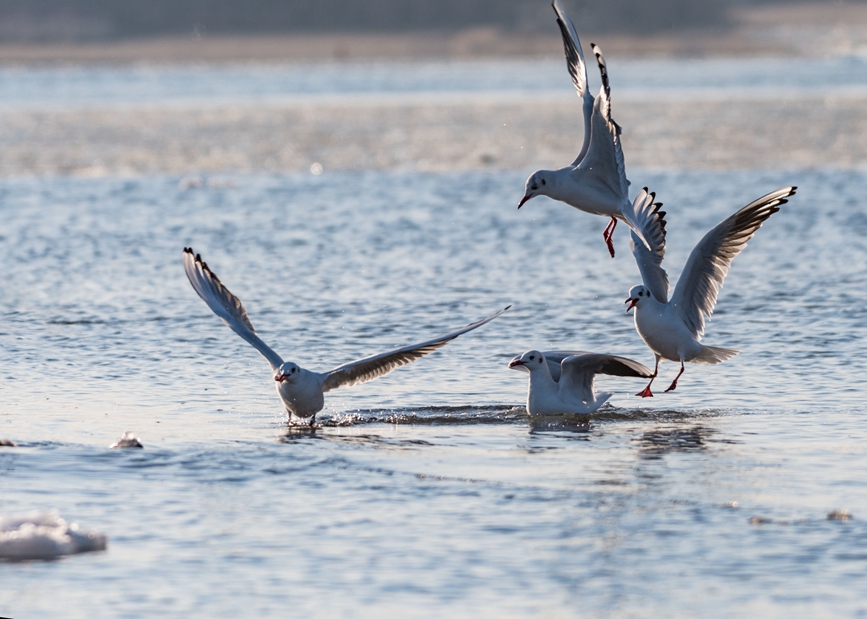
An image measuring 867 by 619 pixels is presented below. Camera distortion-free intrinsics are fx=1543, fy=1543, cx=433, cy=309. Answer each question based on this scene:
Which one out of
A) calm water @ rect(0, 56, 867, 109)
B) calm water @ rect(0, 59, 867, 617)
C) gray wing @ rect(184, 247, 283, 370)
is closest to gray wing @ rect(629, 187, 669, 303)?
calm water @ rect(0, 59, 867, 617)

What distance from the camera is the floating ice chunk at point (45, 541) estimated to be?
7289 mm

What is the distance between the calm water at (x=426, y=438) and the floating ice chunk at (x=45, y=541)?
120 millimetres

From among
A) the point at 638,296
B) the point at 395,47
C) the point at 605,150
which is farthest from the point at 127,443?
the point at 395,47

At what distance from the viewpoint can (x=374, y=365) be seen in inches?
403

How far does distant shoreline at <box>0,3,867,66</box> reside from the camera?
7656cm

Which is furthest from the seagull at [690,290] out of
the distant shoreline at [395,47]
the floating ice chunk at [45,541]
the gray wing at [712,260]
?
the distant shoreline at [395,47]

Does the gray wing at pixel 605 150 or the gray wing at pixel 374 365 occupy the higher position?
the gray wing at pixel 605 150

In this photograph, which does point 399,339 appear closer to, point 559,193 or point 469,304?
point 469,304

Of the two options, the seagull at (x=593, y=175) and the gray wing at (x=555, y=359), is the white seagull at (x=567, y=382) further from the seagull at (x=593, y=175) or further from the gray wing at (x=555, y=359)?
the seagull at (x=593, y=175)

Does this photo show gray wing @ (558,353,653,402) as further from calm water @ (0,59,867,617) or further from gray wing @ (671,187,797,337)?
gray wing @ (671,187,797,337)

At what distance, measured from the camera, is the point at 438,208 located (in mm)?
21422

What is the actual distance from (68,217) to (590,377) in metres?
12.3

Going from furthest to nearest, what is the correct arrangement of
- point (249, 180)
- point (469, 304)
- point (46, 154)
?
point (46, 154)
point (249, 180)
point (469, 304)

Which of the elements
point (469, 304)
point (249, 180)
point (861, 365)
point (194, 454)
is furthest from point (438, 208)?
point (194, 454)
